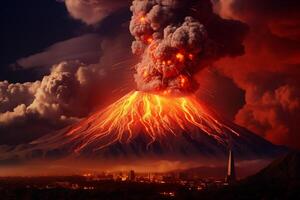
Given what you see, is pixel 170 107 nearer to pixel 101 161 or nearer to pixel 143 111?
pixel 143 111

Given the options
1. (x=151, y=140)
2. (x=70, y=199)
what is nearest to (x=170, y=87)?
(x=151, y=140)

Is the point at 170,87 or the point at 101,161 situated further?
the point at 101,161

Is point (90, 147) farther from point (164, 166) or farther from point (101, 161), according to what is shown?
point (164, 166)

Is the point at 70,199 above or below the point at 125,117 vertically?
below

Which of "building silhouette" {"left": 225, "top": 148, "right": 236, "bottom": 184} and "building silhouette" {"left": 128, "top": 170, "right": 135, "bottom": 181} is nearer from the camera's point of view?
"building silhouette" {"left": 225, "top": 148, "right": 236, "bottom": 184}

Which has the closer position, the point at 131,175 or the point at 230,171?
the point at 230,171

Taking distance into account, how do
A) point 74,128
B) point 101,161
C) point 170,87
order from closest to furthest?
point 170,87, point 101,161, point 74,128

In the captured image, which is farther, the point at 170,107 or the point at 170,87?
the point at 170,107

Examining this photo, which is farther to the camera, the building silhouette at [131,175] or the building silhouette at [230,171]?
the building silhouette at [131,175]

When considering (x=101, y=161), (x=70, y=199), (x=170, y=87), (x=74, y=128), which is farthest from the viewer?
(x=74, y=128)
